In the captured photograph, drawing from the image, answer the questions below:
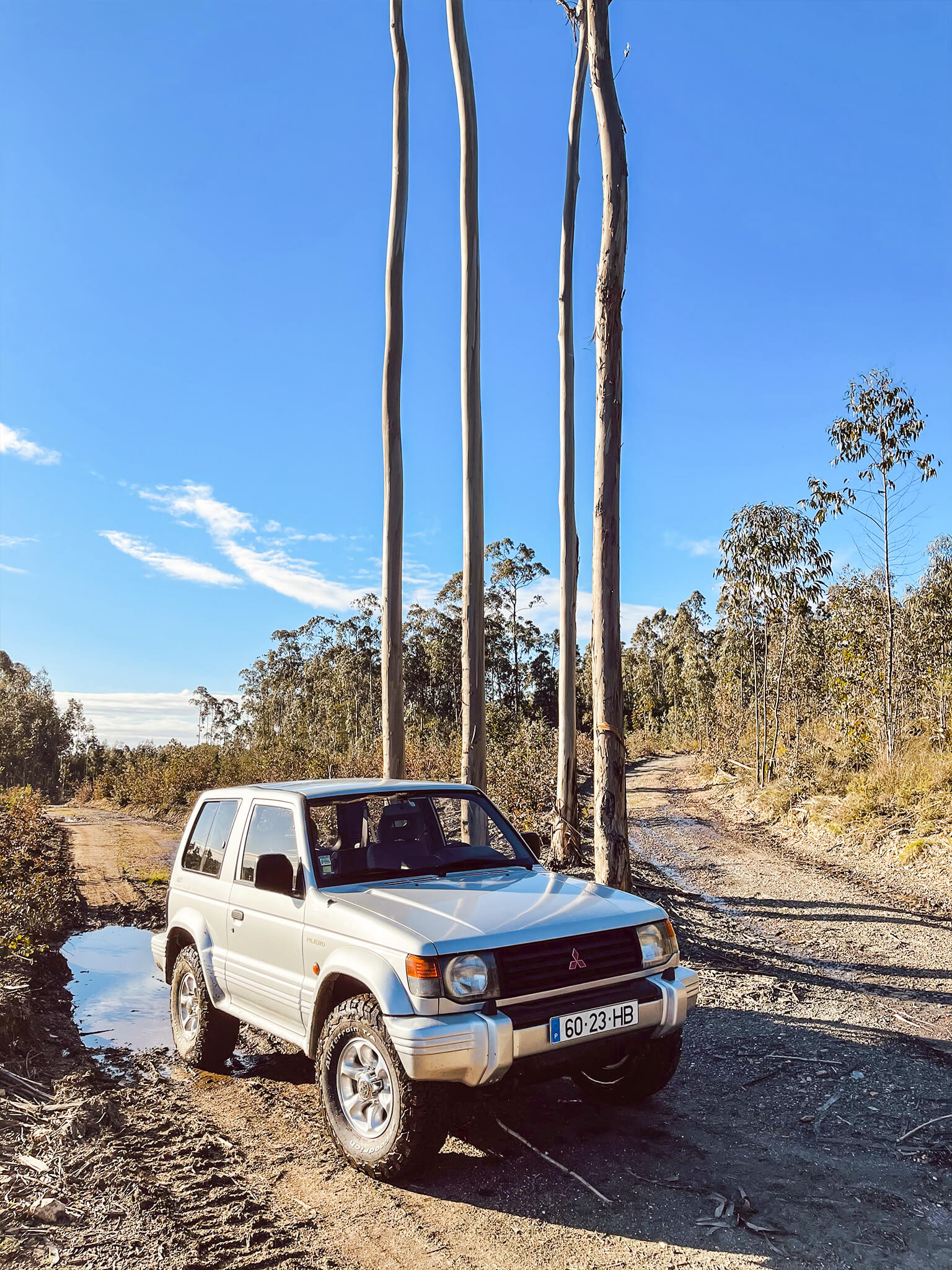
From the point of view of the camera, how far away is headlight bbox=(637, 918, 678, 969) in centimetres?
429

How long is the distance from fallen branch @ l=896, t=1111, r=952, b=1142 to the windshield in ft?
7.62

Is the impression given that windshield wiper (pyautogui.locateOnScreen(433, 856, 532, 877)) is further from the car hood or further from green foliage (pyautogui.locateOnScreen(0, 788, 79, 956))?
green foliage (pyautogui.locateOnScreen(0, 788, 79, 956))

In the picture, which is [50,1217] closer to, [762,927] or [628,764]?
[762,927]

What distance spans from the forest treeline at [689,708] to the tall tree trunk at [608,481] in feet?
24.9

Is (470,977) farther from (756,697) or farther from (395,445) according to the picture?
(756,697)

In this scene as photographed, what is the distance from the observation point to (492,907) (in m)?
4.19

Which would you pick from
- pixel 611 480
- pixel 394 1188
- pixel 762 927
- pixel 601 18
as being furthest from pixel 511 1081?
pixel 601 18

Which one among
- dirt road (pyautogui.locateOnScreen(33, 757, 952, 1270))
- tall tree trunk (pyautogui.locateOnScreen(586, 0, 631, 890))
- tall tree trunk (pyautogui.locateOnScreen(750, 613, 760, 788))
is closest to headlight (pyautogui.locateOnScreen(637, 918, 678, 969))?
dirt road (pyautogui.locateOnScreen(33, 757, 952, 1270))

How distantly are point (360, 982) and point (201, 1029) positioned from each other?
2.09 m

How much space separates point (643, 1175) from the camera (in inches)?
150

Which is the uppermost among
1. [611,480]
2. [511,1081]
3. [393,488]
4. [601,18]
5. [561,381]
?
[601,18]

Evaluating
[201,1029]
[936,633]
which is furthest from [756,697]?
[201,1029]

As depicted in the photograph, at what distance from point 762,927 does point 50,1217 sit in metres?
7.42

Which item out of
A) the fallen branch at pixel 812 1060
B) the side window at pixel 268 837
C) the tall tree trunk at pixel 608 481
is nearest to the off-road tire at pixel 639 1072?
the fallen branch at pixel 812 1060
